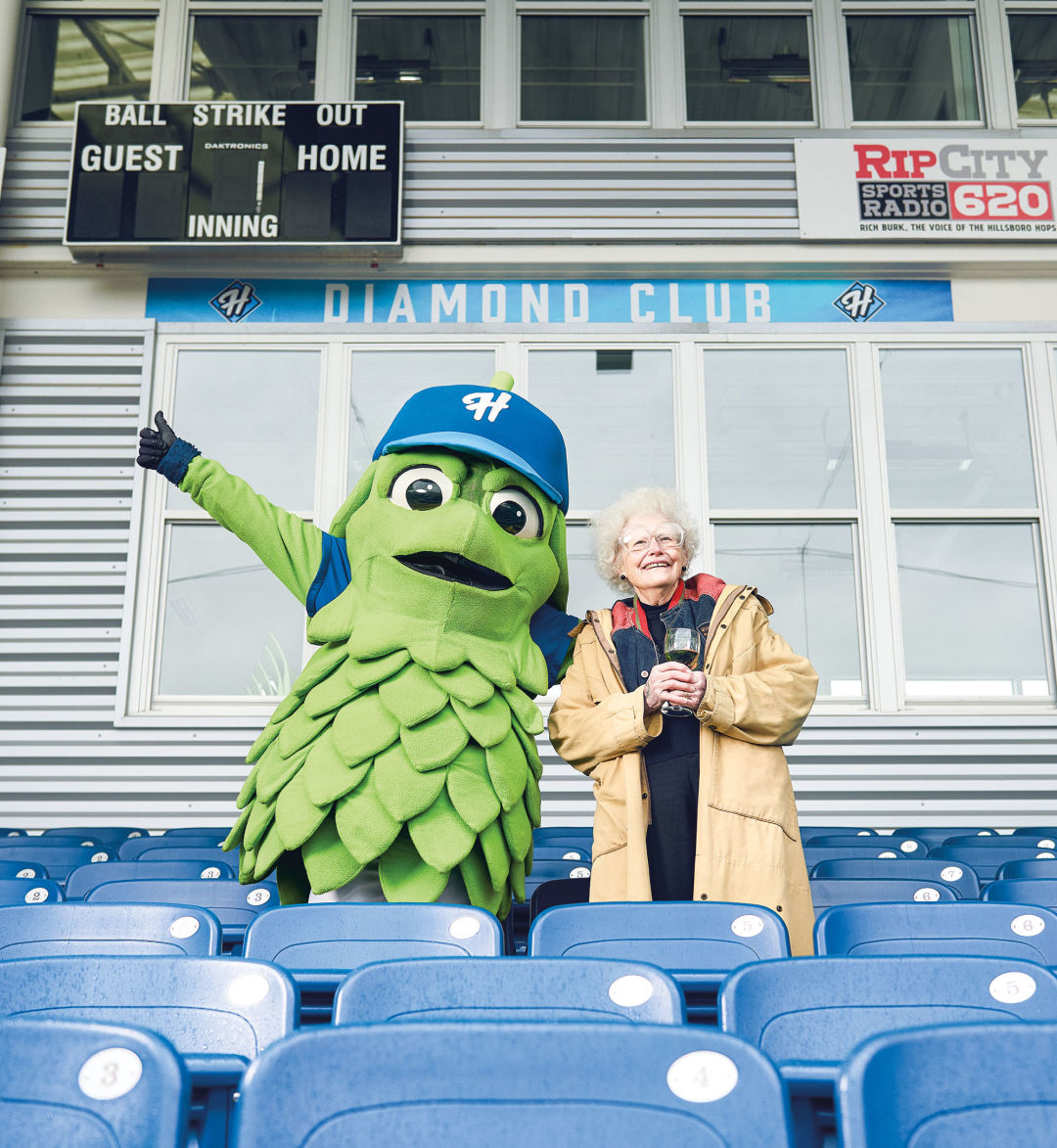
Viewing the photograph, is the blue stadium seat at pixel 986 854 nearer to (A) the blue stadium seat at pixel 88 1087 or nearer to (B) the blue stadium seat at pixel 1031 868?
(B) the blue stadium seat at pixel 1031 868

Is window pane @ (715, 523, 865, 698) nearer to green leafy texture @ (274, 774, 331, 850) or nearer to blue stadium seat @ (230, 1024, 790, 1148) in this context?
green leafy texture @ (274, 774, 331, 850)

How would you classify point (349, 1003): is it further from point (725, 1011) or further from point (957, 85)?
point (957, 85)

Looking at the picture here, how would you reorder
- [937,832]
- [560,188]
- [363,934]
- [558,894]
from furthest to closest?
[560,188] → [937,832] → [558,894] → [363,934]

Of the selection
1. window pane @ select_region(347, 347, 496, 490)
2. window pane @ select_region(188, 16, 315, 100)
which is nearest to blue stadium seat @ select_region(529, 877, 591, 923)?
window pane @ select_region(347, 347, 496, 490)

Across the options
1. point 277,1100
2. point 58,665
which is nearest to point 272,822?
point 277,1100

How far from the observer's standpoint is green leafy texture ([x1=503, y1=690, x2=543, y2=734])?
97.8 inches

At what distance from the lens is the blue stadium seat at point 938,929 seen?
2047 millimetres

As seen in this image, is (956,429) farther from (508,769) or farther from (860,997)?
(860,997)

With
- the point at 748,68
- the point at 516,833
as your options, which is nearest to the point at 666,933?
the point at 516,833

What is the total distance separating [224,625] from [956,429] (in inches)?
162

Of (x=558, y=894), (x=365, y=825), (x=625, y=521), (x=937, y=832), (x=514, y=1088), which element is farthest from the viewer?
(x=937, y=832)

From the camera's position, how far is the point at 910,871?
306cm

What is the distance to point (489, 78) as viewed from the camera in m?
6.45

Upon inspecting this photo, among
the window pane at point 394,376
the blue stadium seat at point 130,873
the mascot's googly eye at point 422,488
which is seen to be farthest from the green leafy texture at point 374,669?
the window pane at point 394,376
